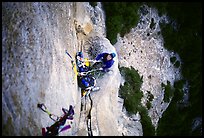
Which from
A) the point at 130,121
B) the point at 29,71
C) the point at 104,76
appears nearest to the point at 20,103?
the point at 29,71

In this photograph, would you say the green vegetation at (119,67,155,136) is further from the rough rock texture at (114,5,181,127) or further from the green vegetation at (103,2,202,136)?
the green vegetation at (103,2,202,136)

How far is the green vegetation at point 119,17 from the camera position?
83.6ft

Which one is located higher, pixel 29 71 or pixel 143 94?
pixel 29 71

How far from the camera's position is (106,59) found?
63.3 feet

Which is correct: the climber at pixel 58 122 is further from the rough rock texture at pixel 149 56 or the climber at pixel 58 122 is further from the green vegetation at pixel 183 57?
the green vegetation at pixel 183 57

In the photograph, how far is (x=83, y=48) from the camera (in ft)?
69.5

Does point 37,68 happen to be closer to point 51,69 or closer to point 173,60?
point 51,69

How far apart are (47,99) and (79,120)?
4181 mm

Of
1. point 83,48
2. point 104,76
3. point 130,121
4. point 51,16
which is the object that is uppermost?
point 51,16

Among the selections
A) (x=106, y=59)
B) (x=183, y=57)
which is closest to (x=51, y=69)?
(x=106, y=59)

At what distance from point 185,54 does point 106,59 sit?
48.4ft

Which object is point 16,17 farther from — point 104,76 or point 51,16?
point 104,76

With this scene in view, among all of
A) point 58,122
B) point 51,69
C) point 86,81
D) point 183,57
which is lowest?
point 58,122

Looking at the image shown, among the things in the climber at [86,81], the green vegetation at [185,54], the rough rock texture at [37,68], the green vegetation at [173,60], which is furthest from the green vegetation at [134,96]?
the climber at [86,81]
